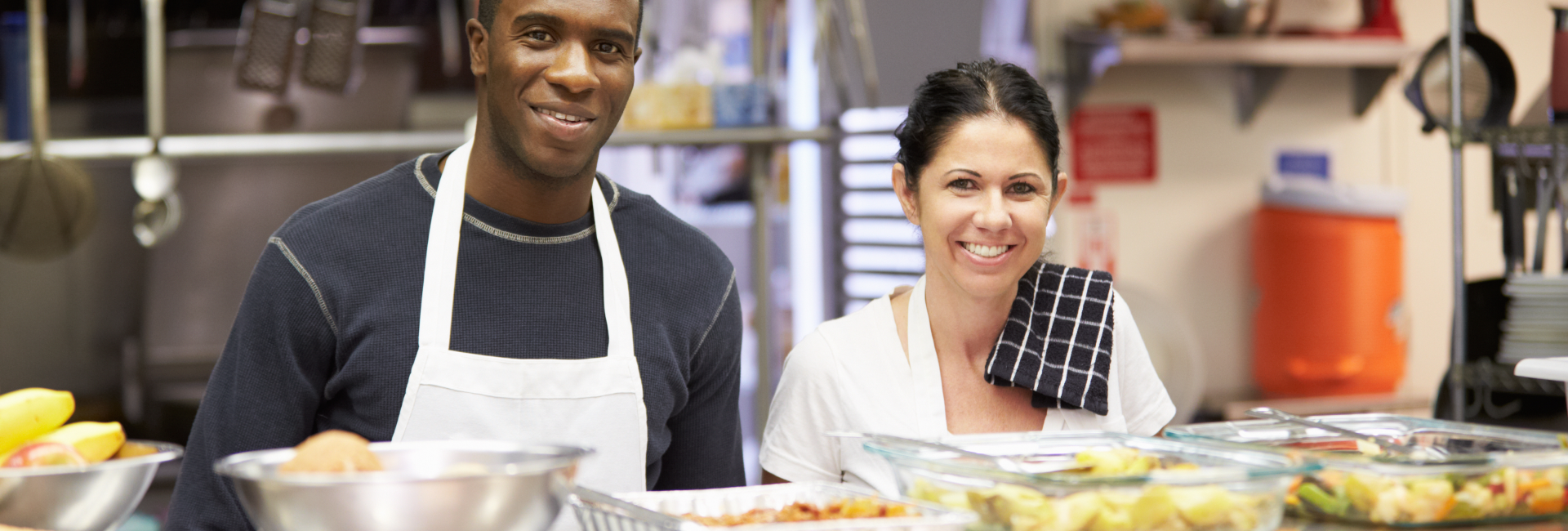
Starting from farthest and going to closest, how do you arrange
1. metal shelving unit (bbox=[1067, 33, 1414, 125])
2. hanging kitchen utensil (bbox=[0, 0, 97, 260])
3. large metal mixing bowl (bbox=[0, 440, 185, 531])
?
1. metal shelving unit (bbox=[1067, 33, 1414, 125])
2. hanging kitchen utensil (bbox=[0, 0, 97, 260])
3. large metal mixing bowl (bbox=[0, 440, 185, 531])

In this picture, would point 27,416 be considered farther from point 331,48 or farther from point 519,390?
point 331,48

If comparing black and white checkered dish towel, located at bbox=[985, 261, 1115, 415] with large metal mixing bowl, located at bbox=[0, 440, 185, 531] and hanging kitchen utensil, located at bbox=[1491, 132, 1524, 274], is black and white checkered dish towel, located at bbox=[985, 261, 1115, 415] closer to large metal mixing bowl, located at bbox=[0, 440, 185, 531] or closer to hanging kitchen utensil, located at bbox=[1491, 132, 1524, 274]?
large metal mixing bowl, located at bbox=[0, 440, 185, 531]

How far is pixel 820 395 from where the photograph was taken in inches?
67.1

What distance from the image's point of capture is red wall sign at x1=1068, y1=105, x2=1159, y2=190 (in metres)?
4.14

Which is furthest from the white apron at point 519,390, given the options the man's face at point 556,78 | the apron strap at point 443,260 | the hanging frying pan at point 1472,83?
the hanging frying pan at point 1472,83

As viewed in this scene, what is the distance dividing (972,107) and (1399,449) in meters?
0.73

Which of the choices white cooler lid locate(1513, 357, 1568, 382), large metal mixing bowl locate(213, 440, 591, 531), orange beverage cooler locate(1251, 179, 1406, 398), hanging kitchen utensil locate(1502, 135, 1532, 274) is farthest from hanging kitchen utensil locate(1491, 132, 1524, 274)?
large metal mixing bowl locate(213, 440, 591, 531)

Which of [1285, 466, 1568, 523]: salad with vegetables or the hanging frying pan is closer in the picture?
[1285, 466, 1568, 523]: salad with vegetables

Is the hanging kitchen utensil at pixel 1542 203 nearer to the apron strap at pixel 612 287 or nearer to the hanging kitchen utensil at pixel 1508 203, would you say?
the hanging kitchen utensil at pixel 1508 203

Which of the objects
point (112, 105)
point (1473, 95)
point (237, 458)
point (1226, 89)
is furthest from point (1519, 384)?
point (112, 105)

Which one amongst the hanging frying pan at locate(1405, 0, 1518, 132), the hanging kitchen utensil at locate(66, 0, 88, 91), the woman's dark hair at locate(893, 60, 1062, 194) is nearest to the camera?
the woman's dark hair at locate(893, 60, 1062, 194)

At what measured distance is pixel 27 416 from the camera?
1250mm

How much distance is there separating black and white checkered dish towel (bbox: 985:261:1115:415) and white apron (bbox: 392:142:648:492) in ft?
1.74

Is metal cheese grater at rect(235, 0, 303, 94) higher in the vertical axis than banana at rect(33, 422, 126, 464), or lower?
higher
